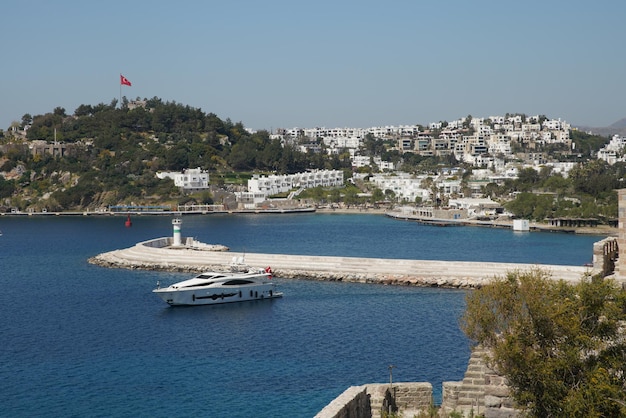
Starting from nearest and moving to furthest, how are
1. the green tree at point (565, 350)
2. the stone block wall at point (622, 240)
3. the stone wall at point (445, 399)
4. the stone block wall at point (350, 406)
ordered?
the green tree at point (565, 350) → the stone wall at point (445, 399) → the stone block wall at point (350, 406) → the stone block wall at point (622, 240)

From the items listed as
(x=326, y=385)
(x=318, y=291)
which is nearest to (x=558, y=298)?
(x=326, y=385)

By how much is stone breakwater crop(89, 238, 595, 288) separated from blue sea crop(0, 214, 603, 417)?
3.16 ft

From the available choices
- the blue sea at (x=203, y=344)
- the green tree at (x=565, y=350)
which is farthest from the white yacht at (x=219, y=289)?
the green tree at (x=565, y=350)

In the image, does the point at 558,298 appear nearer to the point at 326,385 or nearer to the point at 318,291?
the point at 326,385

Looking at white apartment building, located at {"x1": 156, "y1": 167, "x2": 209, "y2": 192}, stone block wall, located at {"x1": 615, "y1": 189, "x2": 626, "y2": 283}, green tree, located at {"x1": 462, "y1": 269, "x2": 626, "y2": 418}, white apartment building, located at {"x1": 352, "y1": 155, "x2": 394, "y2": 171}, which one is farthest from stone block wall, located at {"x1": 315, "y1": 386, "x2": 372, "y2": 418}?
white apartment building, located at {"x1": 352, "y1": 155, "x2": 394, "y2": 171}

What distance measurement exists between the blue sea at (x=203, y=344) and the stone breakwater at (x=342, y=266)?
96 cm

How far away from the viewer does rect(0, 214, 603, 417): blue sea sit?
20969 millimetres

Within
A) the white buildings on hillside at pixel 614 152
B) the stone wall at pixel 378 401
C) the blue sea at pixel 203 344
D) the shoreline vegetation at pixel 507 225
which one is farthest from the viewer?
the white buildings on hillside at pixel 614 152

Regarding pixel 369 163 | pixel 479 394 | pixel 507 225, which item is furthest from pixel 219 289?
pixel 369 163

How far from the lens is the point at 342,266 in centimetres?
4222

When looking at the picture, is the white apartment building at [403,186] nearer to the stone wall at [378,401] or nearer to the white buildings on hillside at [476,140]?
the white buildings on hillside at [476,140]

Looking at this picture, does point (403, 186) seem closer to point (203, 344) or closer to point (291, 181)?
point (291, 181)

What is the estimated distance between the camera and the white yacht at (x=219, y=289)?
115 ft

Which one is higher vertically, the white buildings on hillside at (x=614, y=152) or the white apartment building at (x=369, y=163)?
the white buildings on hillside at (x=614, y=152)
